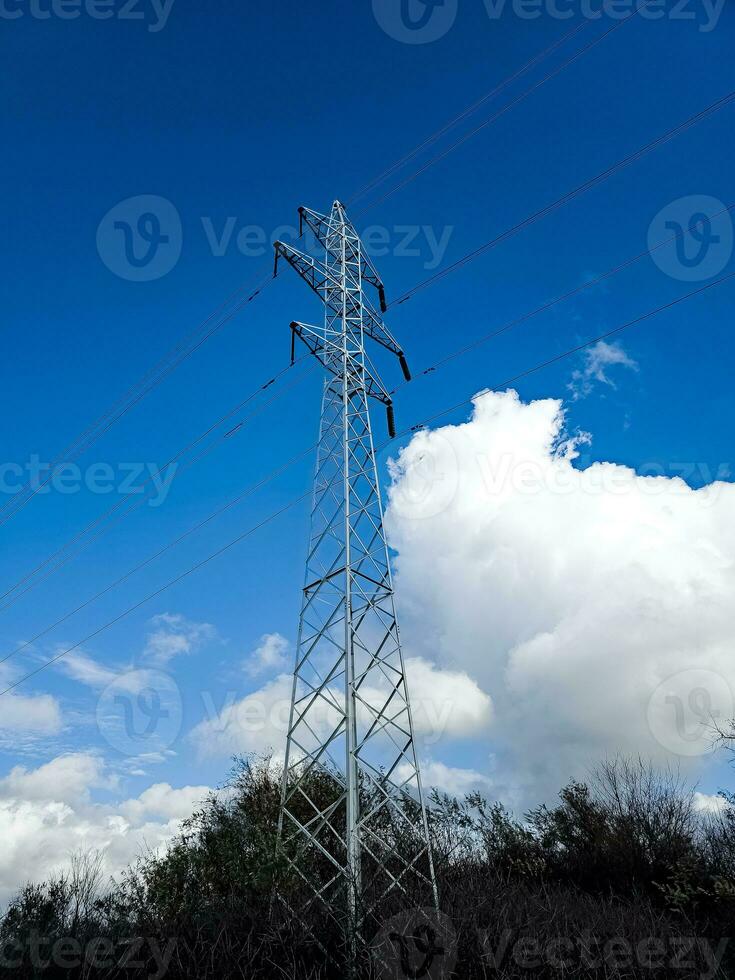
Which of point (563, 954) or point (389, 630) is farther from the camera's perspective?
point (389, 630)

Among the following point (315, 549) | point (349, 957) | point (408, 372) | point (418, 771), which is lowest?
point (349, 957)

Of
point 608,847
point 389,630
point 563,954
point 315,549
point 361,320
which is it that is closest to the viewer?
point 563,954

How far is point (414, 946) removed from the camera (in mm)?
9250

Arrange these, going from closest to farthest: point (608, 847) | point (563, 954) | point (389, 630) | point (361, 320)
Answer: point (563, 954), point (389, 630), point (361, 320), point (608, 847)

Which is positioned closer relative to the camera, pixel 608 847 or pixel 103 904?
pixel 103 904

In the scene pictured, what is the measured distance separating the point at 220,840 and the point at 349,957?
32.0 ft

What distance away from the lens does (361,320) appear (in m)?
17.6

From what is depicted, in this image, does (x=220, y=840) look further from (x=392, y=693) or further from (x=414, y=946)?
(x=414, y=946)

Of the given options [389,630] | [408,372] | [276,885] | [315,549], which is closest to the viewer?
[276,885]

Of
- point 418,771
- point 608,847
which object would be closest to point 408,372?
point 418,771

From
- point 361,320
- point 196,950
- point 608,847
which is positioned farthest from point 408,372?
point 608,847

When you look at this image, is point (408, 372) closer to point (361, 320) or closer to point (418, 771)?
point (361, 320)

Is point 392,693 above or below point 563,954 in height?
above

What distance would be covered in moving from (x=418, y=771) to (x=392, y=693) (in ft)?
4.67
